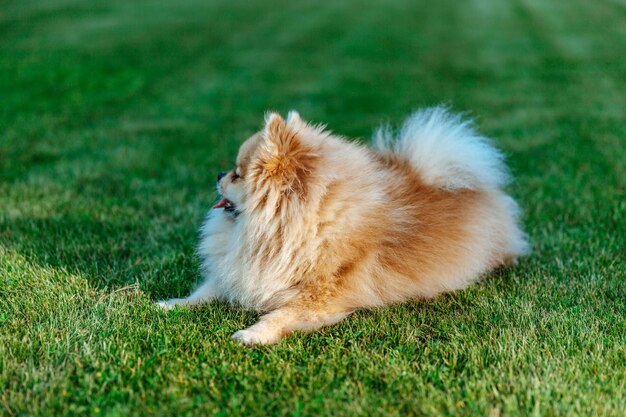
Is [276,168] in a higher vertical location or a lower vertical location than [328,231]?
higher

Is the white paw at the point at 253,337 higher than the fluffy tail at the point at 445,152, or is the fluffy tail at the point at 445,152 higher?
the fluffy tail at the point at 445,152

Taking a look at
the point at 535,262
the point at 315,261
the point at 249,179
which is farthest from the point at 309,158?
the point at 535,262

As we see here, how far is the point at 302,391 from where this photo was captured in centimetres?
271

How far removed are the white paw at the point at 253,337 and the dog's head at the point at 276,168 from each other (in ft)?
2.06

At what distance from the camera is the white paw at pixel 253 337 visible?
3129mm

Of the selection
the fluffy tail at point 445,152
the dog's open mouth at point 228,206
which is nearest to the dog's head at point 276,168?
the dog's open mouth at point 228,206

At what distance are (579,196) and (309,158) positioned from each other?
3.43 m

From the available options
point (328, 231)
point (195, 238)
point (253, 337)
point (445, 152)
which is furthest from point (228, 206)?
point (445, 152)

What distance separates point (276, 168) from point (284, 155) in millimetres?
82

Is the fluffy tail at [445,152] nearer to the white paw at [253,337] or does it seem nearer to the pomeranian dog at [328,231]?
the pomeranian dog at [328,231]

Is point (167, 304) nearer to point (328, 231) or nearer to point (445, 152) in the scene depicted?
point (328, 231)

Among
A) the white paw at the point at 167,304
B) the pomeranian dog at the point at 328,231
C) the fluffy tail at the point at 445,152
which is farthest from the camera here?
the fluffy tail at the point at 445,152

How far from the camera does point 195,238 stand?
4730 mm

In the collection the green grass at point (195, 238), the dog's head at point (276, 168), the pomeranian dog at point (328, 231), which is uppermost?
the dog's head at point (276, 168)
